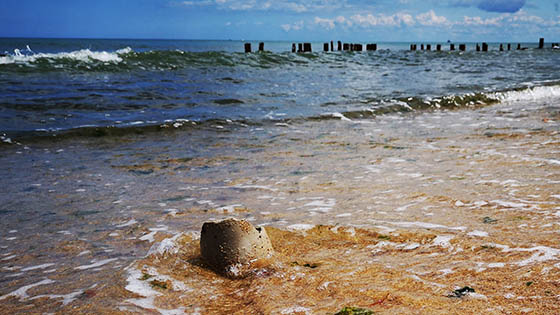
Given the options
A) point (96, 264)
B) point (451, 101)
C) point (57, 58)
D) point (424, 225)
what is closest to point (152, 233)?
point (96, 264)

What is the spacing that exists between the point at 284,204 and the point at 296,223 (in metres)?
0.51

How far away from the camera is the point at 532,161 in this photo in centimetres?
518

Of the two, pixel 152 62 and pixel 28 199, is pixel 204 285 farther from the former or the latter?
pixel 152 62

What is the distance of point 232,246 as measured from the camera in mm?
2727

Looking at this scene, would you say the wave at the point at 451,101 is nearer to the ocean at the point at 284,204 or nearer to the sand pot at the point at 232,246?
the ocean at the point at 284,204

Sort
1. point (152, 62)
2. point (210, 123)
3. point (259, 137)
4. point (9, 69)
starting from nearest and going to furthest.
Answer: point (259, 137)
point (210, 123)
point (9, 69)
point (152, 62)

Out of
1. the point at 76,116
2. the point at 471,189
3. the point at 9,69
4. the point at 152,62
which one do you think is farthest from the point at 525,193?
the point at 152,62

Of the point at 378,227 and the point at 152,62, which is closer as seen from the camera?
the point at 378,227

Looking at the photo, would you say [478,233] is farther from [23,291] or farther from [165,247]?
[23,291]

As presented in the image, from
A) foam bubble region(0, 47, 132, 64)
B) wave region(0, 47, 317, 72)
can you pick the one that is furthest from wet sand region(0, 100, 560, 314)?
foam bubble region(0, 47, 132, 64)

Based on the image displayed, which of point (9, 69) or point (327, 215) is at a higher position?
point (9, 69)

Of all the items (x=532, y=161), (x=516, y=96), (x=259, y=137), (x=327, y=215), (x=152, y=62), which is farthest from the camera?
(x=152, y=62)

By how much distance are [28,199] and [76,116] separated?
530 centimetres

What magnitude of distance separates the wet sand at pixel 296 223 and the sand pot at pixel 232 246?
0.09 m
